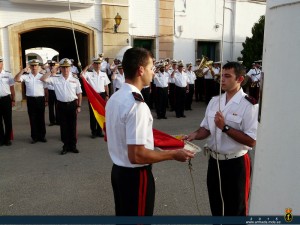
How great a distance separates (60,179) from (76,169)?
51 centimetres

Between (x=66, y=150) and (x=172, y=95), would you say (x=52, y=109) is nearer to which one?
(x=66, y=150)

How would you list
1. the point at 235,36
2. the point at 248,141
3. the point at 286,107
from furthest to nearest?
the point at 235,36, the point at 248,141, the point at 286,107

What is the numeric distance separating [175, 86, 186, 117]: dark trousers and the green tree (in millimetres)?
6067

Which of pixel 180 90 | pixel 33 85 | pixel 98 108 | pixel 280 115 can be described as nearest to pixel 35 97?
pixel 33 85

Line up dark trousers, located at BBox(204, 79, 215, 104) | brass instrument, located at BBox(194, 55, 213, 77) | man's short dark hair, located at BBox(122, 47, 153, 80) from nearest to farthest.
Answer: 1. man's short dark hair, located at BBox(122, 47, 153, 80)
2. brass instrument, located at BBox(194, 55, 213, 77)
3. dark trousers, located at BBox(204, 79, 215, 104)

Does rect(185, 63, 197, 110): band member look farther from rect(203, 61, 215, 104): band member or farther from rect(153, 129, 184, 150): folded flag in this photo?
rect(153, 129, 184, 150): folded flag

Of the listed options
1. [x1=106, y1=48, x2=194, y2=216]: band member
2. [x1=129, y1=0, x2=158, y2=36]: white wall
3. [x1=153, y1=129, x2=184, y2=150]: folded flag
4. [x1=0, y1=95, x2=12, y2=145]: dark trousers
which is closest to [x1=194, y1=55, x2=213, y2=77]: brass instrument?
[x1=129, y1=0, x2=158, y2=36]: white wall

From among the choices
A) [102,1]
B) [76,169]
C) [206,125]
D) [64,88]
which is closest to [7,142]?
[64,88]

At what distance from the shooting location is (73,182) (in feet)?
16.8

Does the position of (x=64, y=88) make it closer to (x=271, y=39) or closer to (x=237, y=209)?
(x=237, y=209)

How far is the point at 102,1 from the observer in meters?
13.9

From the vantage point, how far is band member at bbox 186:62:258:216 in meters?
2.86

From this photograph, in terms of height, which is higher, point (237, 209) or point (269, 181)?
point (269, 181)

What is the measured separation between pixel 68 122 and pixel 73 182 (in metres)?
2.29
